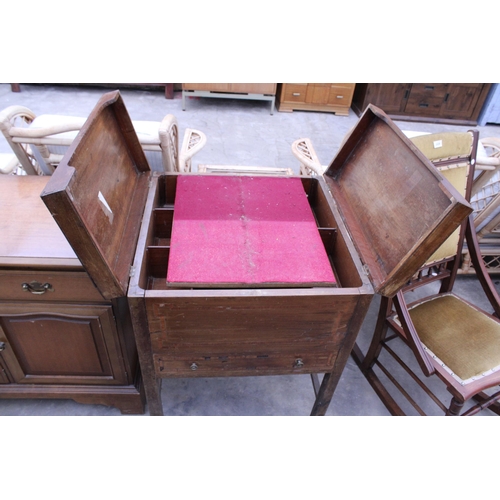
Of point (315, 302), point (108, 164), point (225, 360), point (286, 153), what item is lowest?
point (286, 153)

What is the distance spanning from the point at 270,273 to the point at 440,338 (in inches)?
34.9

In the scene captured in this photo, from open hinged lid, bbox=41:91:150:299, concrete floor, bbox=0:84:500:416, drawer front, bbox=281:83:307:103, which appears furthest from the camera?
drawer front, bbox=281:83:307:103

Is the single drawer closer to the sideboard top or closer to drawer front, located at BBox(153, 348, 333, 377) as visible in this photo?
drawer front, located at BBox(153, 348, 333, 377)

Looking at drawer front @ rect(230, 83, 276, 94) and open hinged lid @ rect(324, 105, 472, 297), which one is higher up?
open hinged lid @ rect(324, 105, 472, 297)

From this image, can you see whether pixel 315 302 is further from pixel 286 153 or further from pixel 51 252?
pixel 286 153

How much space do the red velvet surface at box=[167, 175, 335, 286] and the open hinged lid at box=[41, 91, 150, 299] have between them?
0.15 metres

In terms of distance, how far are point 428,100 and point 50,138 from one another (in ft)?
15.6

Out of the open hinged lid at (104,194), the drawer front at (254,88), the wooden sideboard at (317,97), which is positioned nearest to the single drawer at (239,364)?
the open hinged lid at (104,194)

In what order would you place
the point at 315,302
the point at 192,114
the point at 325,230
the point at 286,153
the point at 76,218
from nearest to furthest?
the point at 76,218
the point at 315,302
the point at 325,230
the point at 286,153
the point at 192,114

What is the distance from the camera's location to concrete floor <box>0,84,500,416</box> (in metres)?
1.74

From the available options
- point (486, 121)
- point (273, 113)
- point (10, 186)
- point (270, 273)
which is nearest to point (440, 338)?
point (270, 273)

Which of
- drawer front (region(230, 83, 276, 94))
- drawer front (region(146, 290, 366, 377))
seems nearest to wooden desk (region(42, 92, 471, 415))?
drawer front (region(146, 290, 366, 377))

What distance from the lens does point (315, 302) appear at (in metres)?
1.12

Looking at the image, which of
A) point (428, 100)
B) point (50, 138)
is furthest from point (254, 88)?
point (50, 138)
